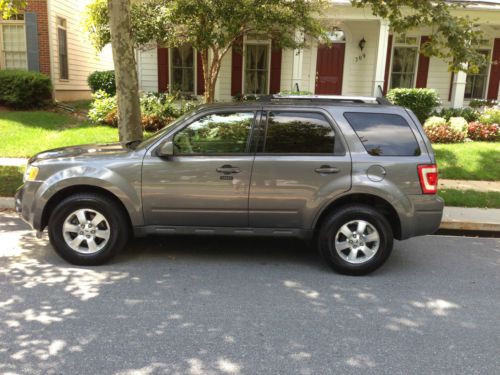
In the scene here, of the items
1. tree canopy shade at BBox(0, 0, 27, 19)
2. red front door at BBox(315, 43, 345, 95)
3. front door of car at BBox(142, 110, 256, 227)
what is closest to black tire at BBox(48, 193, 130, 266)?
front door of car at BBox(142, 110, 256, 227)

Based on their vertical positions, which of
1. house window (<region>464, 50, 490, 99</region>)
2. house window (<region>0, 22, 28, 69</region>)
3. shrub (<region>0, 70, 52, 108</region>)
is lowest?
shrub (<region>0, 70, 52, 108</region>)

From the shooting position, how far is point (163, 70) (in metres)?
16.0

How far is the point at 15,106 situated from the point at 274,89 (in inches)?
335

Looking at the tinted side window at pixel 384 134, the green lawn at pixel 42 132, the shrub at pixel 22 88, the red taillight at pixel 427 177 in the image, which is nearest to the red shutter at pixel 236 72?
the green lawn at pixel 42 132

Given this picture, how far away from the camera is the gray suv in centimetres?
489

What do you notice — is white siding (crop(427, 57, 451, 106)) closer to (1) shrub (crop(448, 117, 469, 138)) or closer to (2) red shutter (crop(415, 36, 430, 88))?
(2) red shutter (crop(415, 36, 430, 88))

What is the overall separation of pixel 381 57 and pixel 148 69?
789 centimetres

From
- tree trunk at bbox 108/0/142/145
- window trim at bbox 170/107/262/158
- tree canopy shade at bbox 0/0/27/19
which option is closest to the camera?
window trim at bbox 170/107/262/158

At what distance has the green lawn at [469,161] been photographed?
9.97m

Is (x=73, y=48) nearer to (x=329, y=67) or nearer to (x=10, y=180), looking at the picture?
(x=329, y=67)

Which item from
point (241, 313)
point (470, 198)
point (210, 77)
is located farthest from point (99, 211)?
point (210, 77)

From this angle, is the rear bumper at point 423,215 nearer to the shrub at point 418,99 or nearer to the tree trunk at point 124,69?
the tree trunk at point 124,69

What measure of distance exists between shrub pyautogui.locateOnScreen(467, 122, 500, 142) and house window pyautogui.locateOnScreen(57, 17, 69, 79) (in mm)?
14012

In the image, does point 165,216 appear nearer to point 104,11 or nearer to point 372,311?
point 372,311
